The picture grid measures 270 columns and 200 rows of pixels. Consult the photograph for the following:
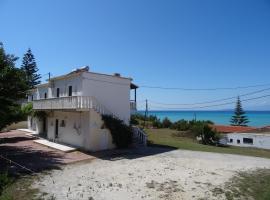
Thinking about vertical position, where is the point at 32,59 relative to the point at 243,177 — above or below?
above

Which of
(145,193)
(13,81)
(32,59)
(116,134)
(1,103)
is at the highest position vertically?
(32,59)

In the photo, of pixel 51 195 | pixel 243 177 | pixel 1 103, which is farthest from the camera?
pixel 1 103

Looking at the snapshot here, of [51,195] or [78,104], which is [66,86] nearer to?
[78,104]

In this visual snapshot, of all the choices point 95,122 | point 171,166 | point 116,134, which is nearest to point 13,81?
point 95,122

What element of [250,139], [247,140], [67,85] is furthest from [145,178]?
[247,140]

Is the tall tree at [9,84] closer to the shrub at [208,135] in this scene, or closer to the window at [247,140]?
the shrub at [208,135]

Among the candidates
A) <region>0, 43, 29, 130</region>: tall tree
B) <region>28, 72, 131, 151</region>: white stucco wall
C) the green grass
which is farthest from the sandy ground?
<region>0, 43, 29, 130</region>: tall tree

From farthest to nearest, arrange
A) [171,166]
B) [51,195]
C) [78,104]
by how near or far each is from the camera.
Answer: [78,104], [171,166], [51,195]

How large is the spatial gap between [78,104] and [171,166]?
28.2ft

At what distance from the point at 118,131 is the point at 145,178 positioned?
367 inches

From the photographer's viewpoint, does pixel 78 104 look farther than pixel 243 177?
Yes

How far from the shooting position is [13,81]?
18.7 m

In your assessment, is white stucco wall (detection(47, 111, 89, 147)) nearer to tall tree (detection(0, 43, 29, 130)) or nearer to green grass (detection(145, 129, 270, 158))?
tall tree (detection(0, 43, 29, 130))

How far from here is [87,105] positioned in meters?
20.4
